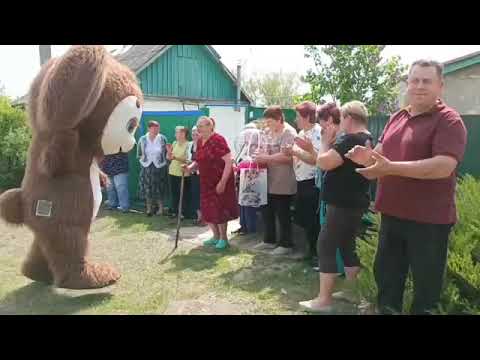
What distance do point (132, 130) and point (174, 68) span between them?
47.6 ft

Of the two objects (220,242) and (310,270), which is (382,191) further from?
(220,242)

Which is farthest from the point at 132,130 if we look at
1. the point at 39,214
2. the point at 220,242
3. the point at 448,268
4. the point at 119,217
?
the point at 119,217

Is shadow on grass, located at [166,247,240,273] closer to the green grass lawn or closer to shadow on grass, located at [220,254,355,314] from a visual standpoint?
the green grass lawn

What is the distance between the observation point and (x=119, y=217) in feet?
25.2

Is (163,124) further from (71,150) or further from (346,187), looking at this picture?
(346,187)

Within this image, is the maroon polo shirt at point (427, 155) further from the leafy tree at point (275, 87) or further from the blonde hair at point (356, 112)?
the leafy tree at point (275, 87)

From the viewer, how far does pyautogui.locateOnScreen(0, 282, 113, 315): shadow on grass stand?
372 centimetres

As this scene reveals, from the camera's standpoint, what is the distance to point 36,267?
13.6 feet

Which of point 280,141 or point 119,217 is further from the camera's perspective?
point 119,217

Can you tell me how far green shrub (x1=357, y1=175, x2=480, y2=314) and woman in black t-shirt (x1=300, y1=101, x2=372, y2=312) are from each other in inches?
7.6

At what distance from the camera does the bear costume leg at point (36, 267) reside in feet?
13.4

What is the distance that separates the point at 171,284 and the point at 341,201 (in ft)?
6.48

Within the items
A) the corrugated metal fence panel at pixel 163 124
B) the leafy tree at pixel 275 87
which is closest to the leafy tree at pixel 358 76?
the corrugated metal fence panel at pixel 163 124

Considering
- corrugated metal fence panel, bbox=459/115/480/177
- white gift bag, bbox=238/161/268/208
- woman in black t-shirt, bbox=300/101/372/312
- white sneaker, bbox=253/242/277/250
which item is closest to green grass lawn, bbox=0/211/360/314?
white sneaker, bbox=253/242/277/250
